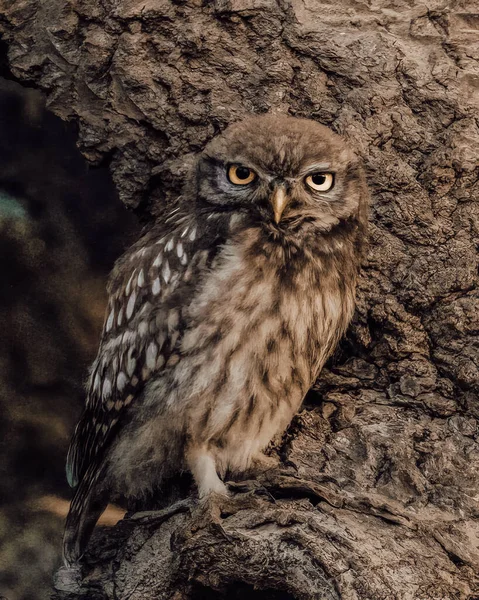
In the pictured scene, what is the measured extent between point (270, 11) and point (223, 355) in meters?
1.31

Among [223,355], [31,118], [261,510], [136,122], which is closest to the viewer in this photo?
[261,510]

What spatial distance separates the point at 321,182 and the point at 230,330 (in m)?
0.60

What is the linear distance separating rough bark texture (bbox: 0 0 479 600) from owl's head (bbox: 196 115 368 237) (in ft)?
0.65

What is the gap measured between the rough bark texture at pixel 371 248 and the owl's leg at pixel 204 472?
0.30 ft

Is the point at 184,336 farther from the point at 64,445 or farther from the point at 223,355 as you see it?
the point at 64,445

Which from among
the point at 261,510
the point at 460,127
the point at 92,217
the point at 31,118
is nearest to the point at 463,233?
the point at 460,127

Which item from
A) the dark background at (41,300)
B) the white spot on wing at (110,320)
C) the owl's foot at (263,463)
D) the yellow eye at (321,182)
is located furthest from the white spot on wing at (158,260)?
the dark background at (41,300)

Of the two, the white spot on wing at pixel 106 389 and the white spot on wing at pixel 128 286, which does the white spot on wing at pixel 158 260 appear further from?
the white spot on wing at pixel 106 389

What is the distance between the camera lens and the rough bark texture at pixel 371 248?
221cm

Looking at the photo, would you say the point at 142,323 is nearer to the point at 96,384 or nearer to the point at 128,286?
the point at 128,286

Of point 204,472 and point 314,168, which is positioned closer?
point 314,168

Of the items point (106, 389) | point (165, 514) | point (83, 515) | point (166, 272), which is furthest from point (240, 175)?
point (83, 515)

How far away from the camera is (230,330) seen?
2.59 m

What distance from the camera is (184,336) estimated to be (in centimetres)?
263
